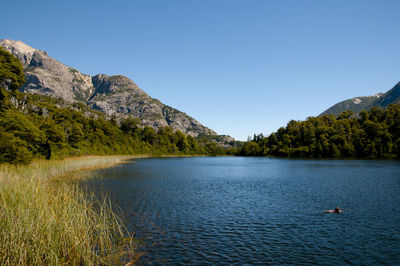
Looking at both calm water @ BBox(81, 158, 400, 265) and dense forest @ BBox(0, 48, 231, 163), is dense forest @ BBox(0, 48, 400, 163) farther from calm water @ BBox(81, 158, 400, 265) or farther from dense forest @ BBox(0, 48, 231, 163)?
calm water @ BBox(81, 158, 400, 265)

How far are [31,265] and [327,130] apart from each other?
6476 inches

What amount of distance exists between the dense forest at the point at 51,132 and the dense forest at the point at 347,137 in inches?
3420

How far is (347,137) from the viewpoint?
469 feet

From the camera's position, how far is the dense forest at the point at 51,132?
32.5m

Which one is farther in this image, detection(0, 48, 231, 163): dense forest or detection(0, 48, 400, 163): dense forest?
detection(0, 48, 400, 163): dense forest

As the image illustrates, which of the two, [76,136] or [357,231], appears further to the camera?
[76,136]

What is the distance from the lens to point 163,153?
17700cm

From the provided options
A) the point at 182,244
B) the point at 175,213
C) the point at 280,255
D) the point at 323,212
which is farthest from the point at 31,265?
the point at 323,212

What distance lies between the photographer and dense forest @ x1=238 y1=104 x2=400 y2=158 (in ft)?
419

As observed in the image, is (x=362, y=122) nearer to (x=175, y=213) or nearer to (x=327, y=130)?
(x=327, y=130)

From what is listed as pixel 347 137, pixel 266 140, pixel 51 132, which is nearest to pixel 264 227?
pixel 51 132

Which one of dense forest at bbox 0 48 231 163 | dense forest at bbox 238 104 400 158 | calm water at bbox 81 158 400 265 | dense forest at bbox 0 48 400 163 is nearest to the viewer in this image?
calm water at bbox 81 158 400 265

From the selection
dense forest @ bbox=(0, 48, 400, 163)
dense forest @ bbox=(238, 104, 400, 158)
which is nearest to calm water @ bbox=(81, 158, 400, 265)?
dense forest @ bbox=(0, 48, 400, 163)

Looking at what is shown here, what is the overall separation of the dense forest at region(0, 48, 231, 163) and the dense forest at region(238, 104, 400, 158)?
285 ft
